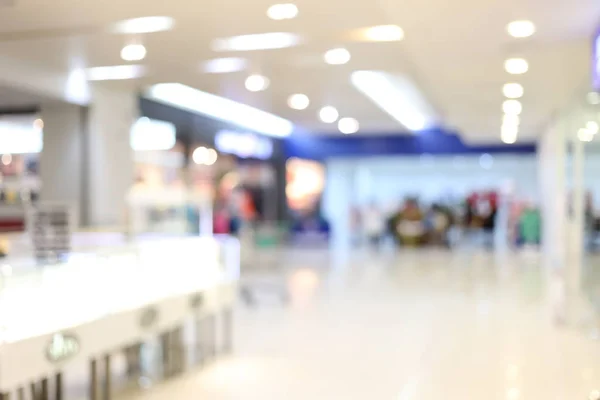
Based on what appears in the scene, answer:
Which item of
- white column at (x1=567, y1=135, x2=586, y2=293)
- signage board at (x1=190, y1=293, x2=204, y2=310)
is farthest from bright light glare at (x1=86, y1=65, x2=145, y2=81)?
white column at (x1=567, y1=135, x2=586, y2=293)

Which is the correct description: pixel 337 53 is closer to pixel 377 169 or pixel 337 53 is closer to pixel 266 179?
pixel 266 179

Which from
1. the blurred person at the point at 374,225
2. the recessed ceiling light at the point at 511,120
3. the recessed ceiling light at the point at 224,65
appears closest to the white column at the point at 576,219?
the recessed ceiling light at the point at 511,120

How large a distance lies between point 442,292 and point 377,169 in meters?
16.1

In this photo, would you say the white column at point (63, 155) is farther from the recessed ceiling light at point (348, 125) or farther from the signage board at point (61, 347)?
the recessed ceiling light at point (348, 125)

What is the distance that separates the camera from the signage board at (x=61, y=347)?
387 cm

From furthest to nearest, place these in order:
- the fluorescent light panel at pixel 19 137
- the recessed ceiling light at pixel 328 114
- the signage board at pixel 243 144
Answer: the signage board at pixel 243 144
the recessed ceiling light at pixel 328 114
the fluorescent light panel at pixel 19 137

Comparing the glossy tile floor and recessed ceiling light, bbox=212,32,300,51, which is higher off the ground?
recessed ceiling light, bbox=212,32,300,51

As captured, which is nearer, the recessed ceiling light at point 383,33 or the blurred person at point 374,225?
the recessed ceiling light at point 383,33

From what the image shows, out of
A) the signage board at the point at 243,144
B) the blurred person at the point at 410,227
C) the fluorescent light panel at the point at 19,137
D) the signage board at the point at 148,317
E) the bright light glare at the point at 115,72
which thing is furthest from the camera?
the blurred person at the point at 410,227

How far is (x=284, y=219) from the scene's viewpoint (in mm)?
23203

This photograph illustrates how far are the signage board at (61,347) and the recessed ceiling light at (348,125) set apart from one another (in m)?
13.0

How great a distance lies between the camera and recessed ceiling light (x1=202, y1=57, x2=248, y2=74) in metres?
8.56

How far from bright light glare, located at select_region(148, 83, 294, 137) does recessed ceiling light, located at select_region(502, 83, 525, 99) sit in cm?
480

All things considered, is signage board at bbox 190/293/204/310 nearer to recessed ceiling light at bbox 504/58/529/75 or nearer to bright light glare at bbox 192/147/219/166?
recessed ceiling light at bbox 504/58/529/75
